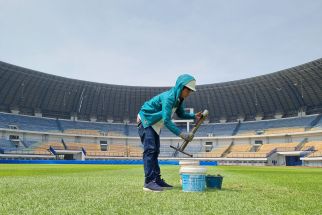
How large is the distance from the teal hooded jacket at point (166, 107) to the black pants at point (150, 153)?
172mm

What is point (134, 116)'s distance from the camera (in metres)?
76.6

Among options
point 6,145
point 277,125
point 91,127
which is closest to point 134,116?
point 91,127

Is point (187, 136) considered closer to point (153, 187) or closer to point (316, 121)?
point (153, 187)

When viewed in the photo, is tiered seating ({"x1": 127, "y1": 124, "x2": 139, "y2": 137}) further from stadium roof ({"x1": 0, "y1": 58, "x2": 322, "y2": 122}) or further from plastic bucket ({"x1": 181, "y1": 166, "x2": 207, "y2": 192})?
plastic bucket ({"x1": 181, "y1": 166, "x2": 207, "y2": 192})

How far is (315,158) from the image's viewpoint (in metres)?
47.2

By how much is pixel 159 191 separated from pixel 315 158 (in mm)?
47836

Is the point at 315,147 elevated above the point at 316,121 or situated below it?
below

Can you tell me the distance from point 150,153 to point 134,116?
7084cm

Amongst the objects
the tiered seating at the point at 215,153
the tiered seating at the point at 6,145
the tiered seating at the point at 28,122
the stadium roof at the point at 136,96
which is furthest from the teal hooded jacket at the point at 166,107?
the tiered seating at the point at 215,153

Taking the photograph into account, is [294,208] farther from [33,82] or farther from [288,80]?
[33,82]

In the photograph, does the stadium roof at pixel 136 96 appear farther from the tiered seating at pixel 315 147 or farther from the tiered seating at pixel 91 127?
the tiered seating at pixel 315 147

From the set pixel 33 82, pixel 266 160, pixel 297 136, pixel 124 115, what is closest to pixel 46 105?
pixel 33 82

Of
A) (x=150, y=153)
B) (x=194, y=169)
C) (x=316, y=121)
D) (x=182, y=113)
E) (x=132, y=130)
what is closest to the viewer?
(x=194, y=169)

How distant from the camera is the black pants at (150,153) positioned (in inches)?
233
